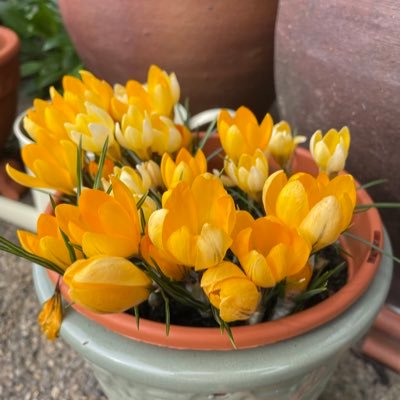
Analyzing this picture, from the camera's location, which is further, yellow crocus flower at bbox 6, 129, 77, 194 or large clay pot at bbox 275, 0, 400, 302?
large clay pot at bbox 275, 0, 400, 302

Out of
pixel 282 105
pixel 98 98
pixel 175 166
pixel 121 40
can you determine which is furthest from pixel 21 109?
pixel 175 166

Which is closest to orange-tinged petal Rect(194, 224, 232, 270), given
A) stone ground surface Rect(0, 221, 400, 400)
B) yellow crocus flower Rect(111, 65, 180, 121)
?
yellow crocus flower Rect(111, 65, 180, 121)

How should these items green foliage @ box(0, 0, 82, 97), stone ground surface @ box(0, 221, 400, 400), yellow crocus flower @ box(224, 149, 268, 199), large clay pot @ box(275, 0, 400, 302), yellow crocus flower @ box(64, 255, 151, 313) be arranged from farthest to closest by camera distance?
green foliage @ box(0, 0, 82, 97), stone ground surface @ box(0, 221, 400, 400), large clay pot @ box(275, 0, 400, 302), yellow crocus flower @ box(224, 149, 268, 199), yellow crocus flower @ box(64, 255, 151, 313)

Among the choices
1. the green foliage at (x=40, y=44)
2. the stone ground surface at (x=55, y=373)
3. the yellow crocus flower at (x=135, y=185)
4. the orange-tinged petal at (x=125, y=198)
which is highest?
the orange-tinged petal at (x=125, y=198)

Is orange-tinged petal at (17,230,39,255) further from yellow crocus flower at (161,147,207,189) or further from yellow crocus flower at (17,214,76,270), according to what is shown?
yellow crocus flower at (161,147,207,189)

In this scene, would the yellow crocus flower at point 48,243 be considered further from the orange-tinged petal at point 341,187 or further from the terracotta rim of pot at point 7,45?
the terracotta rim of pot at point 7,45

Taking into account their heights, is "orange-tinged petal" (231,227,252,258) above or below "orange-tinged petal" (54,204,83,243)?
below

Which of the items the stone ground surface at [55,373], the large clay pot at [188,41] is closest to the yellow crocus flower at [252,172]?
the stone ground surface at [55,373]

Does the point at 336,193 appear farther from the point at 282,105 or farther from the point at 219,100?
the point at 219,100
